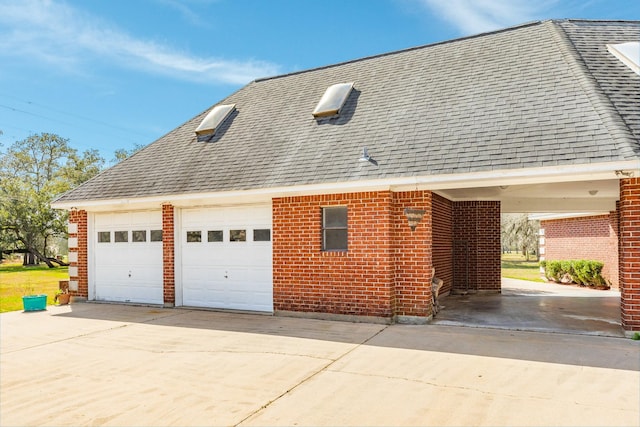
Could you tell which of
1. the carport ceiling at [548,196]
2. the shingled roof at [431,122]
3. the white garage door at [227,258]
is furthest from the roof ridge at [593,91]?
the white garage door at [227,258]

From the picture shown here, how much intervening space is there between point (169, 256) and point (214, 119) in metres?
4.44

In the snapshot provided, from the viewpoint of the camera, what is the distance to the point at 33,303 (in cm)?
1118

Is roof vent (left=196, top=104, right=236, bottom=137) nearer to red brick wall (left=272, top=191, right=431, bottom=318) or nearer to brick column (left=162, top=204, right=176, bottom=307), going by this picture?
brick column (left=162, top=204, right=176, bottom=307)

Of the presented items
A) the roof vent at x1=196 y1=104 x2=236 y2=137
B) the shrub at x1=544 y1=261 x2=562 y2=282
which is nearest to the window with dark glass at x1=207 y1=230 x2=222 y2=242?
the roof vent at x1=196 y1=104 x2=236 y2=137

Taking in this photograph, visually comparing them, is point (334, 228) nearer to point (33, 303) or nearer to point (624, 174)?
point (624, 174)

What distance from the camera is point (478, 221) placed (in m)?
14.0

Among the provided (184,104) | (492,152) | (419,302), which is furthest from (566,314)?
(184,104)

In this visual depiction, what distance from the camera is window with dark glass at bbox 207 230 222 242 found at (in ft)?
35.9

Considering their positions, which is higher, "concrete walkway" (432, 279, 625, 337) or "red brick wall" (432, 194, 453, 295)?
"red brick wall" (432, 194, 453, 295)

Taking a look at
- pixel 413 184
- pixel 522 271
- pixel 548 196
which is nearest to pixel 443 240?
pixel 548 196

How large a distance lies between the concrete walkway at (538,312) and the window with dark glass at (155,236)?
24.3 ft

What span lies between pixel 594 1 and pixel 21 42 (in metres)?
19.6

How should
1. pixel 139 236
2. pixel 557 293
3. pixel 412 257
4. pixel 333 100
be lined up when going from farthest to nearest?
1. pixel 557 293
2. pixel 139 236
3. pixel 333 100
4. pixel 412 257

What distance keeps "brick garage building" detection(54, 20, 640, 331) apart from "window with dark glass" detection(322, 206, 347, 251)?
41 millimetres
